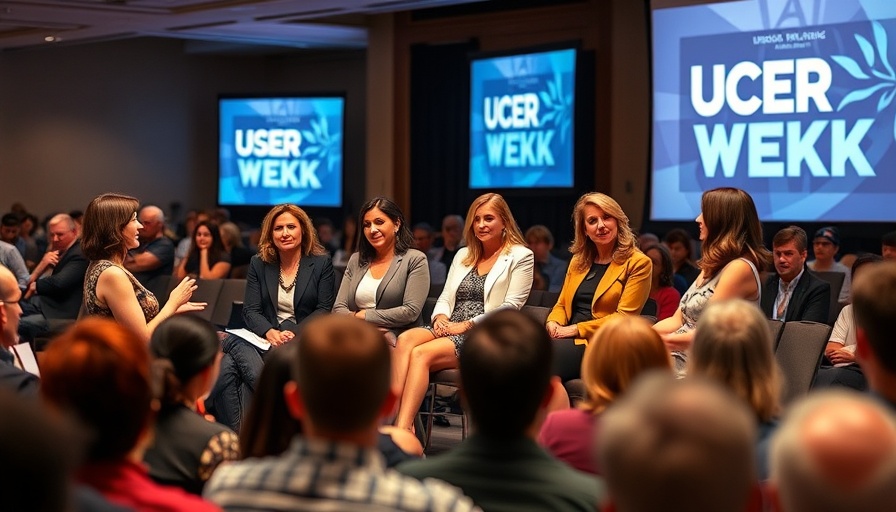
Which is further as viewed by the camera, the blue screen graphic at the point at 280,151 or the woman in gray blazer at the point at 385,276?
the blue screen graphic at the point at 280,151

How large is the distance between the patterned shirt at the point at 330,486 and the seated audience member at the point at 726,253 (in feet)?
10.2

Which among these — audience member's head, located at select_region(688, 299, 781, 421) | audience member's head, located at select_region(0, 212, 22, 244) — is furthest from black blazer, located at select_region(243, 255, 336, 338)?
audience member's head, located at select_region(0, 212, 22, 244)

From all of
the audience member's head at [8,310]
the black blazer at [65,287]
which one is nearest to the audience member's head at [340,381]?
the audience member's head at [8,310]

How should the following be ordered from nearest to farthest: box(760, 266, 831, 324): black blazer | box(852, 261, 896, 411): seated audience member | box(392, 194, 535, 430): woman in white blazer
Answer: box(852, 261, 896, 411): seated audience member → box(392, 194, 535, 430): woman in white blazer → box(760, 266, 831, 324): black blazer

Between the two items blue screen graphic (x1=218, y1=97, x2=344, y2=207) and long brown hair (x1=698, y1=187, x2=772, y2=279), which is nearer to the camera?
long brown hair (x1=698, y1=187, x2=772, y2=279)

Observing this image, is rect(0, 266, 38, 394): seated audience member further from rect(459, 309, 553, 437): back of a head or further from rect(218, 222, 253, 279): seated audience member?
rect(218, 222, 253, 279): seated audience member

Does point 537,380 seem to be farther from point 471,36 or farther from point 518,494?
point 471,36

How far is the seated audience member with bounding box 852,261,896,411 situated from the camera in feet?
7.08

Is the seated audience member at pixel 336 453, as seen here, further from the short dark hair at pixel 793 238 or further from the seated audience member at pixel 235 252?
the seated audience member at pixel 235 252

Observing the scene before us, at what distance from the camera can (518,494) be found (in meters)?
2.01

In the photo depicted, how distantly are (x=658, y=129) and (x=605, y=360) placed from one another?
26.4 feet

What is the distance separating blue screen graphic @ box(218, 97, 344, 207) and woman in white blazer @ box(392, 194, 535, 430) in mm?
9069

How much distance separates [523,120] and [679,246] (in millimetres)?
4091

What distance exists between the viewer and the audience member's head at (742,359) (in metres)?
2.51
